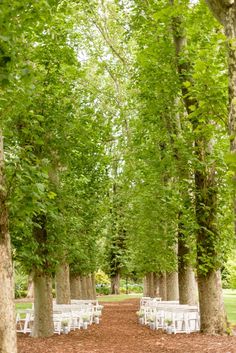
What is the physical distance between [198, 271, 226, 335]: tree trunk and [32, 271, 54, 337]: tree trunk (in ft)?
13.7

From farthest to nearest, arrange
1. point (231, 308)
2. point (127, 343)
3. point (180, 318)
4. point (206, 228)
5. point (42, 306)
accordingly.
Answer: point (231, 308) → point (180, 318) → point (42, 306) → point (127, 343) → point (206, 228)

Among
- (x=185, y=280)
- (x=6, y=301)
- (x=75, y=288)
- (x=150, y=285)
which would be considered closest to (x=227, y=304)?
(x=150, y=285)

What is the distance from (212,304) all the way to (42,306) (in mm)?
4603

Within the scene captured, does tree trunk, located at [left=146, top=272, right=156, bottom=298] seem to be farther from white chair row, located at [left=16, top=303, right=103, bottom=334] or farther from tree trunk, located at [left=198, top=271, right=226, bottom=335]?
tree trunk, located at [left=198, top=271, right=226, bottom=335]

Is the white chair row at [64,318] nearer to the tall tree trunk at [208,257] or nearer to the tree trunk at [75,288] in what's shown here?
the tall tree trunk at [208,257]

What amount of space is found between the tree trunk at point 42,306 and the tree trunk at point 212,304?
13.7 feet

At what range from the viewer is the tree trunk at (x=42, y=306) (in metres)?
14.3

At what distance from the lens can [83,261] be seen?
2530 centimetres

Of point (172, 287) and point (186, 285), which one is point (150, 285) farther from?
point (186, 285)

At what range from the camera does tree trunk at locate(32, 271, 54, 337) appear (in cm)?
1427

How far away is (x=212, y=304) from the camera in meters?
13.3

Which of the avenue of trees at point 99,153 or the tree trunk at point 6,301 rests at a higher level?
the avenue of trees at point 99,153

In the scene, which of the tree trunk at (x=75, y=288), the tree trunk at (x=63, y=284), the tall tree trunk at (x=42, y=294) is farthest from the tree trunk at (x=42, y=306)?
the tree trunk at (x=75, y=288)

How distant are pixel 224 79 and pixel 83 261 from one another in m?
18.3
